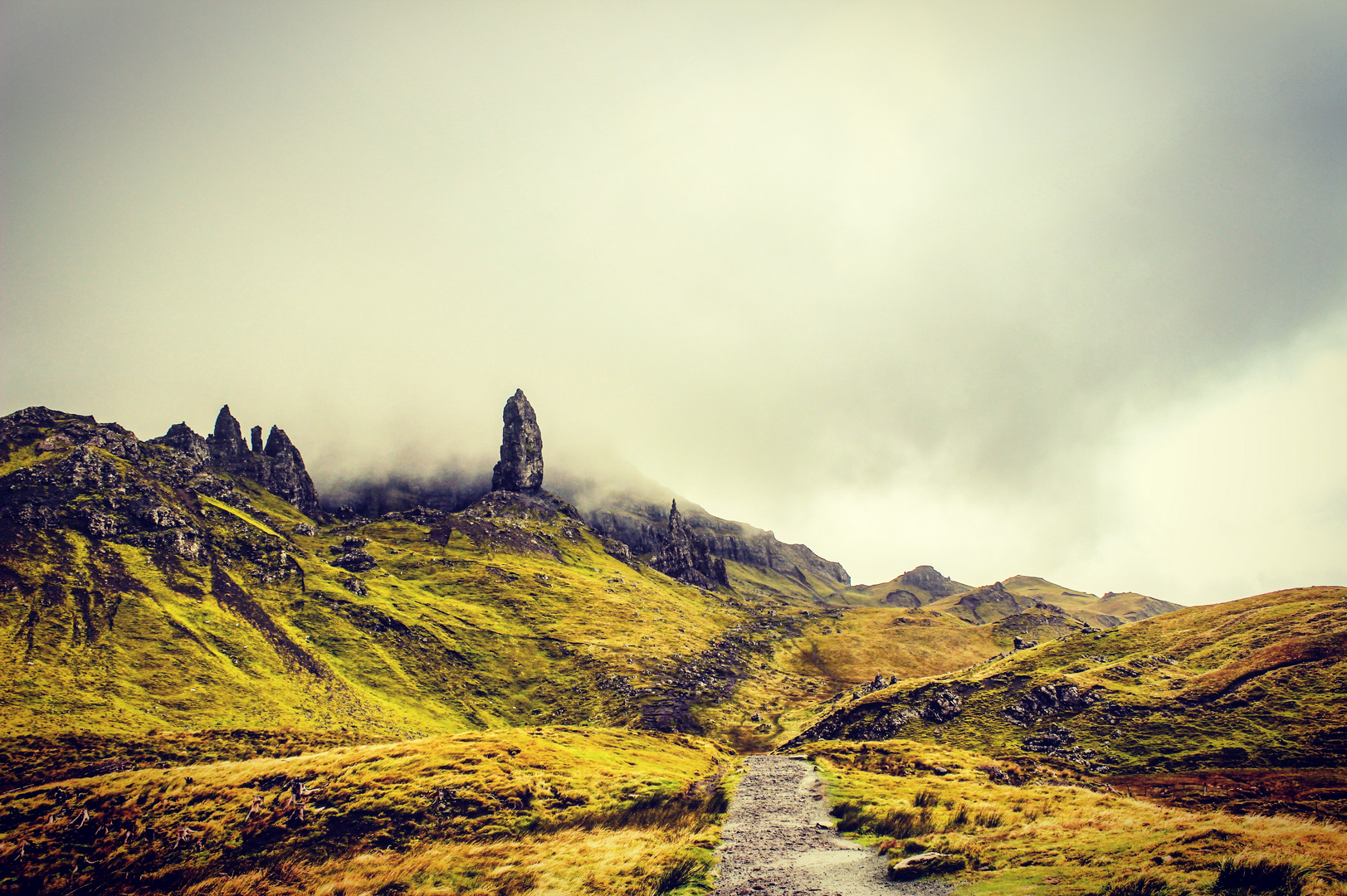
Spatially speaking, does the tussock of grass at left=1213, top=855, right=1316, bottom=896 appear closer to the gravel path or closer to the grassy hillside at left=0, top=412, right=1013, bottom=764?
the gravel path

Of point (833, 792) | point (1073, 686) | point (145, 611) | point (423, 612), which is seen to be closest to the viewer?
point (833, 792)

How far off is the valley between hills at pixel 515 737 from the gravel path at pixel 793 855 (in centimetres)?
79

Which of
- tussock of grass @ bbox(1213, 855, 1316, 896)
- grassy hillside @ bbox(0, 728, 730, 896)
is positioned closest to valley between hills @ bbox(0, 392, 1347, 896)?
tussock of grass @ bbox(1213, 855, 1316, 896)

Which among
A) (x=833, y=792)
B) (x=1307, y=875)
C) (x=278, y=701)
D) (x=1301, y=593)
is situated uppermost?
(x=1301, y=593)

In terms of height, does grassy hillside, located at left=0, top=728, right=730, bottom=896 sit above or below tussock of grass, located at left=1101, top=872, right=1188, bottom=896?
below

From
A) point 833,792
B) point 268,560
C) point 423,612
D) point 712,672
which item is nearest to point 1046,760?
point 833,792

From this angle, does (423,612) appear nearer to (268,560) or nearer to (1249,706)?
(268,560)

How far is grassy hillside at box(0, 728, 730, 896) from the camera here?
32.4 metres

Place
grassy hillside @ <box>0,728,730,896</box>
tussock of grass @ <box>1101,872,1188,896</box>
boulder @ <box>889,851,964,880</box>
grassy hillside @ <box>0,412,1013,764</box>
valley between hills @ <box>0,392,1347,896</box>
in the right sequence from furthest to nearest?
grassy hillside @ <box>0,412,1013,764</box>, grassy hillside @ <box>0,728,730,896</box>, valley between hills @ <box>0,392,1347,896</box>, boulder @ <box>889,851,964,880</box>, tussock of grass @ <box>1101,872,1188,896</box>

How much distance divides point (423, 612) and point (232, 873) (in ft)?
409

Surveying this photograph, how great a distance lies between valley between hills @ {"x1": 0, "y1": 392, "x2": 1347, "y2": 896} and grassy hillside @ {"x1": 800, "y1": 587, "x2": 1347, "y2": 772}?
0.45 m

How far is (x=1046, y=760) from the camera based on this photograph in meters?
61.2

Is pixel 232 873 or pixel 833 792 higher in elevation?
pixel 833 792

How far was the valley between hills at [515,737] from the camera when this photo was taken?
105ft
